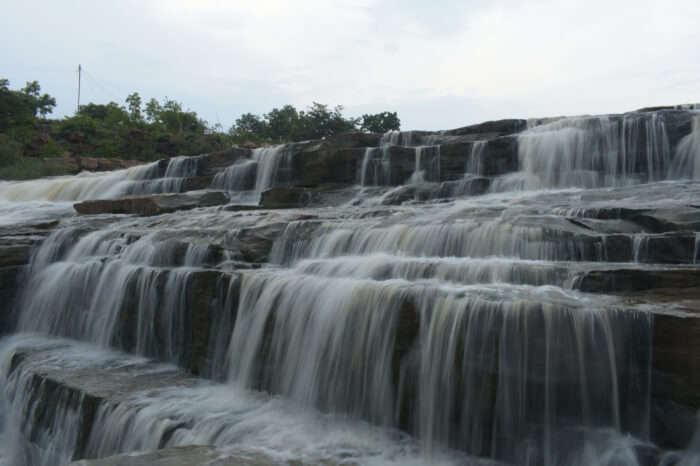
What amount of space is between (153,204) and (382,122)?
30164 millimetres

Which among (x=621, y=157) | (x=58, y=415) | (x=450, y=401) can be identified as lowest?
(x=58, y=415)

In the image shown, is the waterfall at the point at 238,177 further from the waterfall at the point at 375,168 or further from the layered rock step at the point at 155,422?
the layered rock step at the point at 155,422

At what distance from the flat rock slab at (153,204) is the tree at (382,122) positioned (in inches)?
1099

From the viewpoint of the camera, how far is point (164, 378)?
19.8ft

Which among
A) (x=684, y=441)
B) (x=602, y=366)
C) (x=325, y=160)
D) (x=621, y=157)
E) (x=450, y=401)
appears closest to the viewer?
(x=684, y=441)

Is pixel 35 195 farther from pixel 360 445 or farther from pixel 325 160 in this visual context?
pixel 360 445

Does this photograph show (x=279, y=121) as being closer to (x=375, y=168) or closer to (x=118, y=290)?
(x=375, y=168)

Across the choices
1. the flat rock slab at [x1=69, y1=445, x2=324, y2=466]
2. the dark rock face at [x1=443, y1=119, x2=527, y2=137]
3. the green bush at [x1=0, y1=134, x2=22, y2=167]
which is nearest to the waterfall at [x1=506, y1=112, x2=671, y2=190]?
the dark rock face at [x1=443, y1=119, x2=527, y2=137]

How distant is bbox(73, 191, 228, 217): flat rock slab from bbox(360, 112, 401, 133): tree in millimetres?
27917

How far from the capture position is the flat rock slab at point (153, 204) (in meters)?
12.5

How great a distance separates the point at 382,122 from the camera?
40656 mm

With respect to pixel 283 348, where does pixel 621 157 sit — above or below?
above

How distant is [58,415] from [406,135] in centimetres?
1229

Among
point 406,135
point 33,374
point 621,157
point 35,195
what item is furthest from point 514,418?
point 35,195
